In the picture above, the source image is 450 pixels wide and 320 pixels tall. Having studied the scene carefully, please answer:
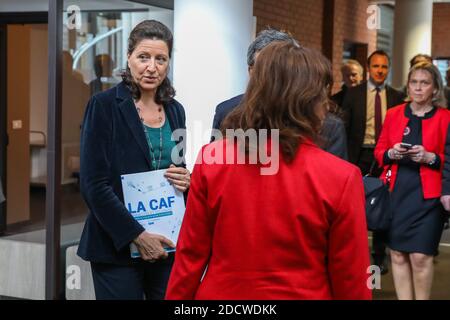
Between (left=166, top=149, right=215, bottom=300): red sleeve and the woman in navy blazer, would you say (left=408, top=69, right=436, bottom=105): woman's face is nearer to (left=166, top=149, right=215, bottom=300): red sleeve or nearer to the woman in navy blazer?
the woman in navy blazer

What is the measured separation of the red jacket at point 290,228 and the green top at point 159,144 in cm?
97

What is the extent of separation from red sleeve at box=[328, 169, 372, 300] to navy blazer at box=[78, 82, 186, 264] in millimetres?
1128

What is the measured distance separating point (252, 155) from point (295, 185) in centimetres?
14

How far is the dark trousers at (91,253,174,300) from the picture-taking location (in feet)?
10.2

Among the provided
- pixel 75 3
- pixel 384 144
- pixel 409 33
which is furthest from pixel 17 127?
pixel 409 33

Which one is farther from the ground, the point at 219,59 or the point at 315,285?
the point at 219,59

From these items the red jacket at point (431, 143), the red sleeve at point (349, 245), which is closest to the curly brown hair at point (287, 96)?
the red sleeve at point (349, 245)

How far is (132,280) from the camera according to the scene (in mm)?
3119

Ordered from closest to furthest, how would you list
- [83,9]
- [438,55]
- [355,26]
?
[83,9] → [355,26] → [438,55]

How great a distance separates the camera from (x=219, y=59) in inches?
205

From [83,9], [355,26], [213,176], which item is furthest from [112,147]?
[355,26]

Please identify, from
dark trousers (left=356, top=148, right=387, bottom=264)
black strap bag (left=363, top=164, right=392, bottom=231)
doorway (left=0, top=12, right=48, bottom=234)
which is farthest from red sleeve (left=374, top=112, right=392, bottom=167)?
doorway (left=0, top=12, right=48, bottom=234)

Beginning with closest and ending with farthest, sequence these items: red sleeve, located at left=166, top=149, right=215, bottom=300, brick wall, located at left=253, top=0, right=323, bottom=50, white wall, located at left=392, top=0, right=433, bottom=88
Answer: red sleeve, located at left=166, top=149, right=215, bottom=300 → brick wall, located at left=253, top=0, right=323, bottom=50 → white wall, located at left=392, top=0, right=433, bottom=88
